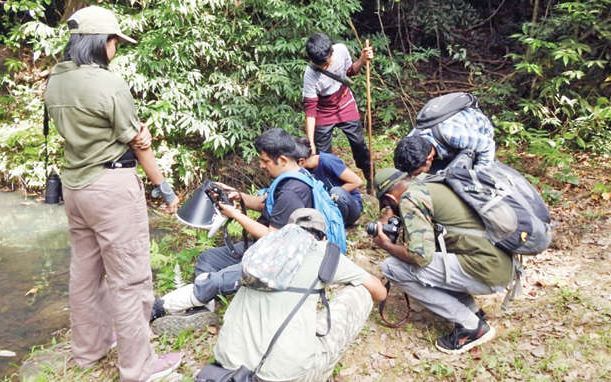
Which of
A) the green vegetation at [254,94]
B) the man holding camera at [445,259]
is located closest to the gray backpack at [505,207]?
the man holding camera at [445,259]

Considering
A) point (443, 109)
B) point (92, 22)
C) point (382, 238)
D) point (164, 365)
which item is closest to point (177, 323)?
point (164, 365)

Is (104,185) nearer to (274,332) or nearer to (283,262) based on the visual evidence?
(283,262)

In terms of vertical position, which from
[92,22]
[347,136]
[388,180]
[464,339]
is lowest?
[464,339]

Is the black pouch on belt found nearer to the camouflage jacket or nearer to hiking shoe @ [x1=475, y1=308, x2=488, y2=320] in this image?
the camouflage jacket

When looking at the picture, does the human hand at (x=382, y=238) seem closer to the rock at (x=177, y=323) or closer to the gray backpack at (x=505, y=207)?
the gray backpack at (x=505, y=207)

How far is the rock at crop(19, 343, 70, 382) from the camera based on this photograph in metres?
3.42

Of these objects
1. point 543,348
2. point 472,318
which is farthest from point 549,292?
point 472,318

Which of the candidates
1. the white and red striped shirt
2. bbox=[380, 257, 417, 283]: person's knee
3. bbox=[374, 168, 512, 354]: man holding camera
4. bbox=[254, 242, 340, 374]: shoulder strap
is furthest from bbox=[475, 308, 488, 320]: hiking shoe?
the white and red striped shirt

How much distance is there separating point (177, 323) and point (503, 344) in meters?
2.27

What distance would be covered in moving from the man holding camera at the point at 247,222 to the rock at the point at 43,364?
2.11 ft

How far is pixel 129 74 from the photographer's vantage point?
6617mm

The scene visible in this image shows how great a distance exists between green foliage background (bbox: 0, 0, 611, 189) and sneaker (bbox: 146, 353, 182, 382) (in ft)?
12.5

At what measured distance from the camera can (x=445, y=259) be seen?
3439 mm

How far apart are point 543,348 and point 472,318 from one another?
1.72 ft
